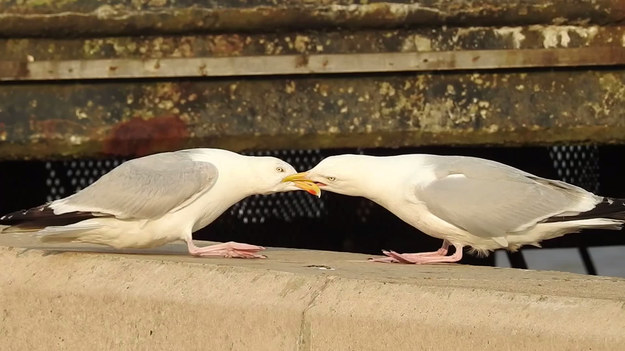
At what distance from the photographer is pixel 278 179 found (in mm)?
5562

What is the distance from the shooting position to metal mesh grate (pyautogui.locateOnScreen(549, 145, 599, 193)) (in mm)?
9625

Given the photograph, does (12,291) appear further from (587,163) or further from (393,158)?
(587,163)

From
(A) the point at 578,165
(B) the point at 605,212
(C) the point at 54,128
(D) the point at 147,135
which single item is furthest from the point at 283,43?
(A) the point at 578,165

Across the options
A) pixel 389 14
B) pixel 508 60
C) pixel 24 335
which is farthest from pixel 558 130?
pixel 24 335

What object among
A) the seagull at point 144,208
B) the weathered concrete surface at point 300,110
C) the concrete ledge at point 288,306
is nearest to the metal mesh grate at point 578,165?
the weathered concrete surface at point 300,110

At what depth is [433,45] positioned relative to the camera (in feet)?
21.9

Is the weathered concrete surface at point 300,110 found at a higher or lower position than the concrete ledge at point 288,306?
lower

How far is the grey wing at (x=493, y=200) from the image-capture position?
524cm

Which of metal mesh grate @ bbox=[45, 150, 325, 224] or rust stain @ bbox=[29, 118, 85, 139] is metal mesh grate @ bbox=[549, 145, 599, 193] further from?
rust stain @ bbox=[29, 118, 85, 139]

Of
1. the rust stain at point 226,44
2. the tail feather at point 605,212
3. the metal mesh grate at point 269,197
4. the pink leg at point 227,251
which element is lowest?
the metal mesh grate at point 269,197

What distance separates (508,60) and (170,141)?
1726mm

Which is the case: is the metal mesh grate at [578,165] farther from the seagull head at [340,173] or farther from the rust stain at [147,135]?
the seagull head at [340,173]

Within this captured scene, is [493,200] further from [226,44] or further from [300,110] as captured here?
[226,44]

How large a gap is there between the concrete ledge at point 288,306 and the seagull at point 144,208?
513 millimetres
